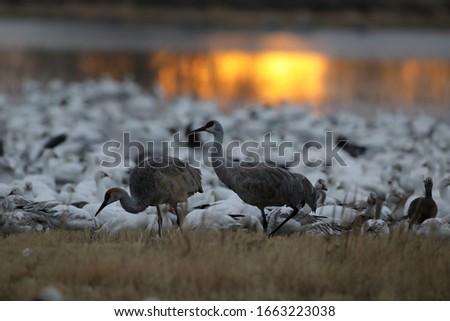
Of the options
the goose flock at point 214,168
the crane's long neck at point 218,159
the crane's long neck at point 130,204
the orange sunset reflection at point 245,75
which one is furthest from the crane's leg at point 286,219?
the orange sunset reflection at point 245,75

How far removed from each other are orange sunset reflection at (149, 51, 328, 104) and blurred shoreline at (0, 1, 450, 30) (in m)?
9.15

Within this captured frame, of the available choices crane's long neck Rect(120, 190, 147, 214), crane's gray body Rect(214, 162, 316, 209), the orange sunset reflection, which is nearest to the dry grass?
crane's long neck Rect(120, 190, 147, 214)

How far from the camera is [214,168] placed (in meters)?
7.79

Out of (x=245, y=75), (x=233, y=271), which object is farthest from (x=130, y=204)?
(x=245, y=75)

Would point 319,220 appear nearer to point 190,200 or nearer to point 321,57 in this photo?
point 190,200

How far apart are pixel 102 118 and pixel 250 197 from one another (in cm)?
1134

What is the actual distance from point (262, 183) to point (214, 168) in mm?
505

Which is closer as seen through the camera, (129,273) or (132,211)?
(129,273)

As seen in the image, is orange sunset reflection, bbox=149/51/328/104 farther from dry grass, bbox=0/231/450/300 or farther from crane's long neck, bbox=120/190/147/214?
dry grass, bbox=0/231/450/300

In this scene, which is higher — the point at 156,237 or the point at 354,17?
the point at 354,17

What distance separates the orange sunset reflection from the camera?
82.5 feet

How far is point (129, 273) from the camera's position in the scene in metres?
5.98

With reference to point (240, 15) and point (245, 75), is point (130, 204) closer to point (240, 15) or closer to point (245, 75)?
point (245, 75)
